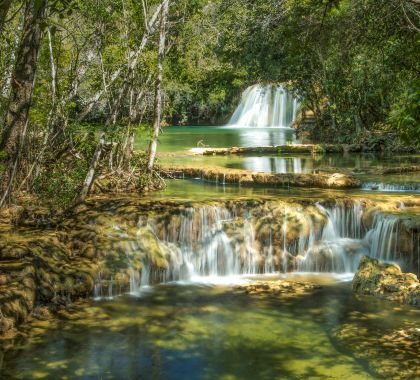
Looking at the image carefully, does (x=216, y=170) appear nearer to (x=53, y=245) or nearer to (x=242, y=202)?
(x=242, y=202)

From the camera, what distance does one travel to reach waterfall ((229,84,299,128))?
52.2 m

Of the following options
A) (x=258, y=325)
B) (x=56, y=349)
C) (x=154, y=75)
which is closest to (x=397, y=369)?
(x=258, y=325)

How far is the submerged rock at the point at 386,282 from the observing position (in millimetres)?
9883

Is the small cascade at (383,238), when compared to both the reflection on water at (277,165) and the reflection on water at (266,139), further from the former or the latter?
Result: the reflection on water at (266,139)

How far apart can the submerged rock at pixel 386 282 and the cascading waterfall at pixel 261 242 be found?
1.51 meters

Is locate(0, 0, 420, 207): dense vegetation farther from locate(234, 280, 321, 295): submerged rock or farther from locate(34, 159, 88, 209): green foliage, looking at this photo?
locate(234, 280, 321, 295): submerged rock

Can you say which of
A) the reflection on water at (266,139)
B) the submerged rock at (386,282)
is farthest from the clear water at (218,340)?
the reflection on water at (266,139)

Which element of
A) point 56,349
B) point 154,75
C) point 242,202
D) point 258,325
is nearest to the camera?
point 56,349

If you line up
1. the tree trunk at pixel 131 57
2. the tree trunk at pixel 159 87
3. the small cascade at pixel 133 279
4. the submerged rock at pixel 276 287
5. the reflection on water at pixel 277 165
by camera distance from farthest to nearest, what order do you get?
the reflection on water at pixel 277 165 → the tree trunk at pixel 159 87 → the tree trunk at pixel 131 57 → the small cascade at pixel 133 279 → the submerged rock at pixel 276 287

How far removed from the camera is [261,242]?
1270cm

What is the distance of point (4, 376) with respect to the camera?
23.3 ft

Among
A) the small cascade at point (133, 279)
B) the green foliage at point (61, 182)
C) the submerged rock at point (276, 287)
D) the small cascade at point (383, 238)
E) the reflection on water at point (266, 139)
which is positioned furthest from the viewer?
the reflection on water at point (266, 139)

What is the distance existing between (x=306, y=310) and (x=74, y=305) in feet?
12.6

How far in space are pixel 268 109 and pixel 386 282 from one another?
44.6m
